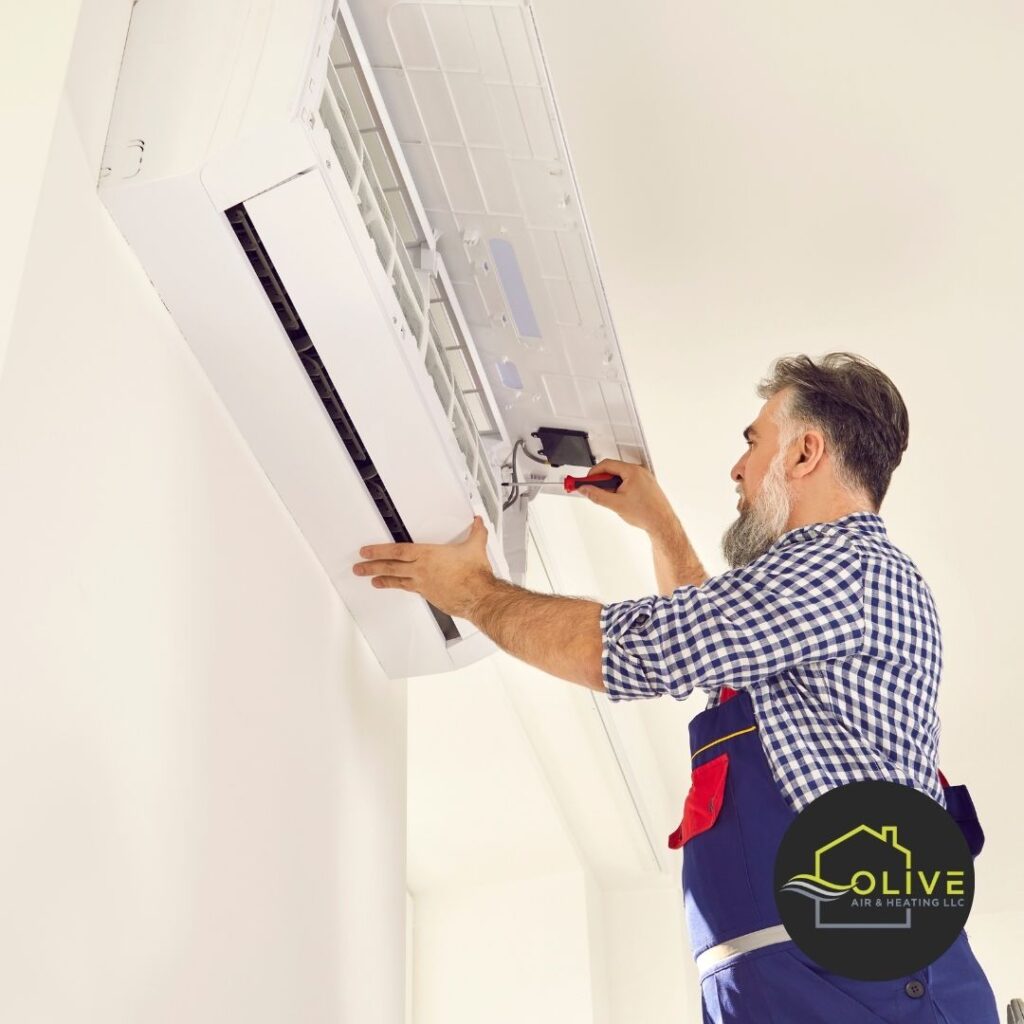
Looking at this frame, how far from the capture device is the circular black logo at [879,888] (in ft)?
3.82

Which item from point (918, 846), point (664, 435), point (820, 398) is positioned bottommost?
point (918, 846)

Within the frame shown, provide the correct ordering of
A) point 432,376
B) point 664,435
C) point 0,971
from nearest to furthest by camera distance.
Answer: point 0,971, point 432,376, point 664,435

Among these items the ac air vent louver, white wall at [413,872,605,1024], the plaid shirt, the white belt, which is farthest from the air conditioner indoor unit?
white wall at [413,872,605,1024]

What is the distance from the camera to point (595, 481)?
6.24 ft

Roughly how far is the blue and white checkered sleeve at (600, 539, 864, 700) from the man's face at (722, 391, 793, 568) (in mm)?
240

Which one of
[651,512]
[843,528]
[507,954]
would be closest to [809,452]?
[843,528]

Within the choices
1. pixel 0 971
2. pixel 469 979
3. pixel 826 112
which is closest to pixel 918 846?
pixel 0 971

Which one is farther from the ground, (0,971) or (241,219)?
(241,219)

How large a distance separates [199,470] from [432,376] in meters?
0.38

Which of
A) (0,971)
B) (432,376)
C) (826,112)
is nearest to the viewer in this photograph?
(0,971)

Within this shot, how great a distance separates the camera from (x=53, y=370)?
2.98 ft

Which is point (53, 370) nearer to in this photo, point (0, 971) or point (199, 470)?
point (199, 470)

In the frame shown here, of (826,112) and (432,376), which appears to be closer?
(432,376)

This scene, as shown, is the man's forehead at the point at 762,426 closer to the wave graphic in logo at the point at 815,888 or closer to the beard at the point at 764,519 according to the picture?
the beard at the point at 764,519
